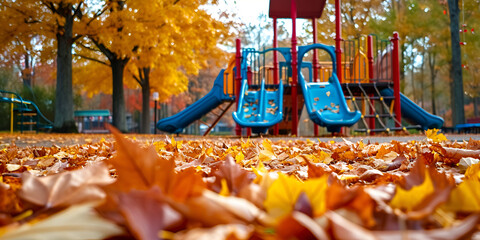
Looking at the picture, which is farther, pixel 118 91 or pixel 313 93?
pixel 118 91

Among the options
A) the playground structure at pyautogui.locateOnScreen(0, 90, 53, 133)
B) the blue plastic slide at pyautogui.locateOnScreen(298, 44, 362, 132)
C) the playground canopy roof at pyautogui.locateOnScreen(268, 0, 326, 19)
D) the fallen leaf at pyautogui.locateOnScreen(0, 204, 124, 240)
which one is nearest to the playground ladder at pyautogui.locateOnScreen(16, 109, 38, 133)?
the playground structure at pyautogui.locateOnScreen(0, 90, 53, 133)

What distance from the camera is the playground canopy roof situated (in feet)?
46.3

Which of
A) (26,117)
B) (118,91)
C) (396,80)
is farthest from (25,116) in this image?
(396,80)

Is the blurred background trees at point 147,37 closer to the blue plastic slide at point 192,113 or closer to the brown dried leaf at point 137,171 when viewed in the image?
the blue plastic slide at point 192,113

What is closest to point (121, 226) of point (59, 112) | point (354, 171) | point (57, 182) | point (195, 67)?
point (57, 182)

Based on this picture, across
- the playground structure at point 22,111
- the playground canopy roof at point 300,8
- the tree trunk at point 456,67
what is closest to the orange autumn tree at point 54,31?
the playground structure at point 22,111

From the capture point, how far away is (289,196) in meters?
0.69

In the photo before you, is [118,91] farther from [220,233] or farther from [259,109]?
[220,233]

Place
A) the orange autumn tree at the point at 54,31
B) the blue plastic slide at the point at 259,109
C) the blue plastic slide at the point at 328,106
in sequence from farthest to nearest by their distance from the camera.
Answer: the orange autumn tree at the point at 54,31 → the blue plastic slide at the point at 259,109 → the blue plastic slide at the point at 328,106

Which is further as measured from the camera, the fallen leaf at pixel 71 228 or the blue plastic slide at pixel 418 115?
the blue plastic slide at pixel 418 115

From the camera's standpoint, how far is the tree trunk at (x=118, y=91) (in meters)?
15.8

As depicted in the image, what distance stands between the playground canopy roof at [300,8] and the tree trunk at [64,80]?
691 centimetres

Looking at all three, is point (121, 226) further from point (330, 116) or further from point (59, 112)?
point (59, 112)

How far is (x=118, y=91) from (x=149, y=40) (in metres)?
3.95
